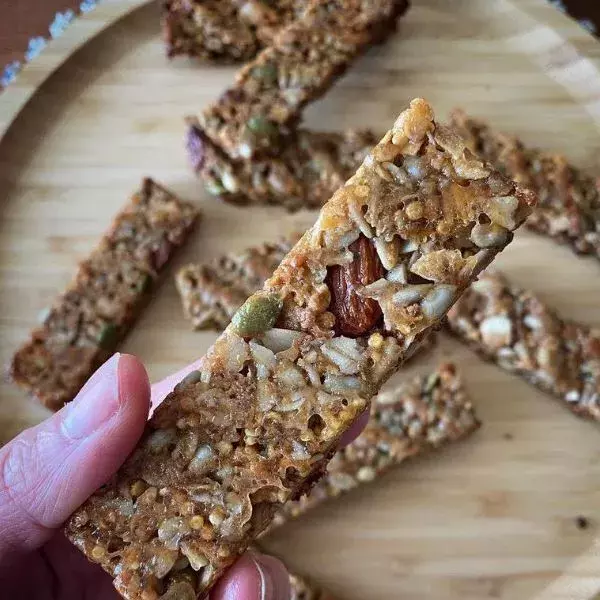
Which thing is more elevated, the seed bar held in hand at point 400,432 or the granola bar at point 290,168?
the granola bar at point 290,168

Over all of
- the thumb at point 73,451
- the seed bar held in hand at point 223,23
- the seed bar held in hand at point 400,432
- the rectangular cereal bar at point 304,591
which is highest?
the seed bar held in hand at point 223,23

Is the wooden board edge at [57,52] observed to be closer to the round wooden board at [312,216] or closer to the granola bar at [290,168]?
the round wooden board at [312,216]

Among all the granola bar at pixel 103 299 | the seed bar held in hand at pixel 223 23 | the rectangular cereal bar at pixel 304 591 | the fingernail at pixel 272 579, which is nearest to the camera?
the fingernail at pixel 272 579

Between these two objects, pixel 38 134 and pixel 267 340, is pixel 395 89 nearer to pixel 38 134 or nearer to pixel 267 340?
pixel 38 134

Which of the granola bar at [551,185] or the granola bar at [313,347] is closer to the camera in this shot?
the granola bar at [313,347]

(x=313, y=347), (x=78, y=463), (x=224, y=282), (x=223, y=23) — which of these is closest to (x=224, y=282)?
(x=224, y=282)

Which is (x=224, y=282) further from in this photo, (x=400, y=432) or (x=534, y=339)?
(x=534, y=339)

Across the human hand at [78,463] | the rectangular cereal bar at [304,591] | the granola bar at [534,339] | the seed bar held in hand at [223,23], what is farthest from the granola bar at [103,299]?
the granola bar at [534,339]
